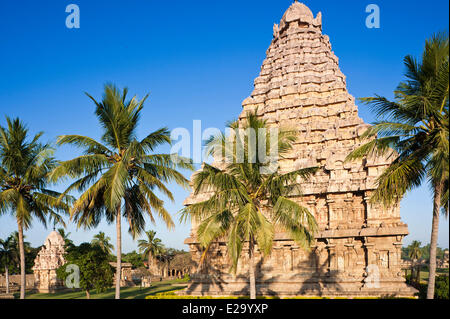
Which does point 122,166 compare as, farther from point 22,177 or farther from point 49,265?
point 49,265

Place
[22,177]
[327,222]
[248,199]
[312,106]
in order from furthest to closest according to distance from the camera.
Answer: [312,106]
[327,222]
[22,177]
[248,199]

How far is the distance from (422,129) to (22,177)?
1717 centimetres

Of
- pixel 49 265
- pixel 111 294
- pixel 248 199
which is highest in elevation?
pixel 248 199

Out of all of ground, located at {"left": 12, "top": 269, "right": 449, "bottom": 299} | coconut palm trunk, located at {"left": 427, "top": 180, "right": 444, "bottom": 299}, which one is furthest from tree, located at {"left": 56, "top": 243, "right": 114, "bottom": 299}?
coconut palm trunk, located at {"left": 427, "top": 180, "right": 444, "bottom": 299}

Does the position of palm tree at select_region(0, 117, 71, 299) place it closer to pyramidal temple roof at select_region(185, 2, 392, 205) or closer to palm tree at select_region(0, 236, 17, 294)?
pyramidal temple roof at select_region(185, 2, 392, 205)

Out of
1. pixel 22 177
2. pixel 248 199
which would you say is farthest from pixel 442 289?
pixel 22 177

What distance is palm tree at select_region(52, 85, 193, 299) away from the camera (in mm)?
15688

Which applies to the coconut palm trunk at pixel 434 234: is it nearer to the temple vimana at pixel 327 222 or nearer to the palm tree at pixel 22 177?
the temple vimana at pixel 327 222

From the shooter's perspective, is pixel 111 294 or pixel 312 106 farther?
pixel 111 294

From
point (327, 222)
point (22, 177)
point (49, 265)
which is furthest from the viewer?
point (49, 265)

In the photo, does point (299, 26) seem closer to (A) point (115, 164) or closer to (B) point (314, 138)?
(B) point (314, 138)

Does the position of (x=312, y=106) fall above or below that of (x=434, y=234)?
above

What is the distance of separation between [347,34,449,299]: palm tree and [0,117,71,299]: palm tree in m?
14.2

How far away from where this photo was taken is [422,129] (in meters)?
12.4
